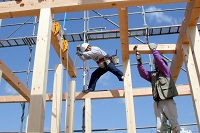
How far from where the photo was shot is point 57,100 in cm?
310

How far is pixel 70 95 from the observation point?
3613 millimetres

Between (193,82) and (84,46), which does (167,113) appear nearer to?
(193,82)

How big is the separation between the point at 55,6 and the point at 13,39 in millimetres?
6415

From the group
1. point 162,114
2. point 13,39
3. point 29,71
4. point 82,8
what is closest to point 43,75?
point 82,8

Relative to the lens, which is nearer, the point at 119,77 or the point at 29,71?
the point at 119,77

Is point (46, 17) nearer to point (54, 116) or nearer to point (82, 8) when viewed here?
point (82, 8)

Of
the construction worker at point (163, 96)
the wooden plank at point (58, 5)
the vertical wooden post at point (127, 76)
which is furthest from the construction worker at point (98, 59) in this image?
the wooden plank at point (58, 5)

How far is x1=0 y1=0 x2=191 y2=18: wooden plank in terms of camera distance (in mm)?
2207

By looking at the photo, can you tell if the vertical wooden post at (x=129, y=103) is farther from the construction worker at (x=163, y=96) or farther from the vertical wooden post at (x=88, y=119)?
the vertical wooden post at (x=88, y=119)

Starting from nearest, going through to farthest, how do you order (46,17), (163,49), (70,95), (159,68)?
(46,17)
(159,68)
(163,49)
(70,95)

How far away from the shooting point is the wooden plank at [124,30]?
8.53 ft

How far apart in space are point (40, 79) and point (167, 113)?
5.44 feet

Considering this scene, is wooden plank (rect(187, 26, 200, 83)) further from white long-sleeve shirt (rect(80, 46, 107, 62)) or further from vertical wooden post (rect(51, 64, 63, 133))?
white long-sleeve shirt (rect(80, 46, 107, 62))

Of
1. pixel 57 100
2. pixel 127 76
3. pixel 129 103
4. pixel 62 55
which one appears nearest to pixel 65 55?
pixel 62 55
